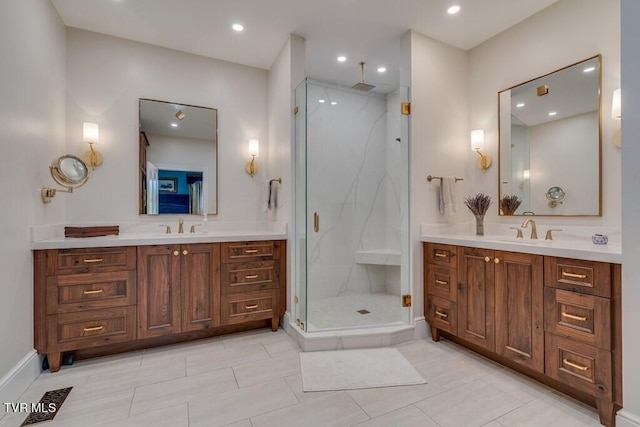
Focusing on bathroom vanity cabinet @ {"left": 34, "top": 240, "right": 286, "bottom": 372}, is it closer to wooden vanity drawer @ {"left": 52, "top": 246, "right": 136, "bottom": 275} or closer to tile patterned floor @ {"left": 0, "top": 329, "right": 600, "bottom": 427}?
wooden vanity drawer @ {"left": 52, "top": 246, "right": 136, "bottom": 275}

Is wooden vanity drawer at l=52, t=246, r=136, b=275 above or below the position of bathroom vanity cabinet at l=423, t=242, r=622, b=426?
above

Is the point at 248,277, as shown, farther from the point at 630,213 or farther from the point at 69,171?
the point at 630,213

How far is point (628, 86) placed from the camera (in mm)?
1430

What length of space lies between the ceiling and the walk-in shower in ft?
1.79

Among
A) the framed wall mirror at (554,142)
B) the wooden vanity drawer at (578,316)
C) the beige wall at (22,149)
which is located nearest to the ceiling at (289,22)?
the beige wall at (22,149)

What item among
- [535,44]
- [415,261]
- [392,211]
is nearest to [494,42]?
[535,44]

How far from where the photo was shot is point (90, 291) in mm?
2199

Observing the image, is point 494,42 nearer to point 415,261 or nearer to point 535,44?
point 535,44

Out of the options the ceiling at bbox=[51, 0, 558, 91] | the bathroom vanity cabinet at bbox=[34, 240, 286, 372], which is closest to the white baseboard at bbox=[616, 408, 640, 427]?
the bathroom vanity cabinet at bbox=[34, 240, 286, 372]

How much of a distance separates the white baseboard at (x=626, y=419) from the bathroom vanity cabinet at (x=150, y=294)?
90.1 inches

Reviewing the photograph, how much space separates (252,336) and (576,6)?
3691mm

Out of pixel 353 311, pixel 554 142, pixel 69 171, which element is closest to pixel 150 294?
pixel 69 171

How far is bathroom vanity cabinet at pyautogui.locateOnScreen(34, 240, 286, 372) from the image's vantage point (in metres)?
2.11

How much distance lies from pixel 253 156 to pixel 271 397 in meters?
2.34
